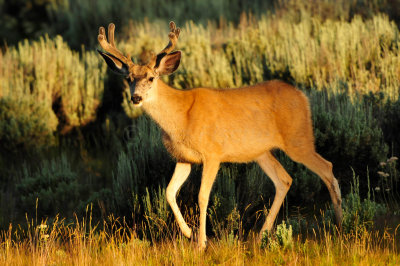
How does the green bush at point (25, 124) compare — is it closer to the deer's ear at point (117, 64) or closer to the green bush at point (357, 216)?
the deer's ear at point (117, 64)

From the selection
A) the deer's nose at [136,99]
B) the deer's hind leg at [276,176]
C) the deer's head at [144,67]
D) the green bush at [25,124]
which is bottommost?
the deer's hind leg at [276,176]

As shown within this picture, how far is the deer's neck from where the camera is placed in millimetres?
6645

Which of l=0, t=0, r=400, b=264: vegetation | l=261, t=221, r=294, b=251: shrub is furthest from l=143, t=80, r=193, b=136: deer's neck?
l=261, t=221, r=294, b=251: shrub

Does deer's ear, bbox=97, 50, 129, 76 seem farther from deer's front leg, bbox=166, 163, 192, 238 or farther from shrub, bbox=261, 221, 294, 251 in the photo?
shrub, bbox=261, 221, 294, 251

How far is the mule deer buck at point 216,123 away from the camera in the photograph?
6.61 metres

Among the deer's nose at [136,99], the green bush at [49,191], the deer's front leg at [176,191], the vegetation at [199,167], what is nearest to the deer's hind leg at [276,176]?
the vegetation at [199,167]

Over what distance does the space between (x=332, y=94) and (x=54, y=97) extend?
18.6 feet

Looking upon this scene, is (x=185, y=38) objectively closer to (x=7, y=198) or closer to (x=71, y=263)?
(x=7, y=198)

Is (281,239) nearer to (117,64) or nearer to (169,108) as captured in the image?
(169,108)

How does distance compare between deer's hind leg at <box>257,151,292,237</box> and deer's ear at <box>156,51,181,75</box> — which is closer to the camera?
deer's ear at <box>156,51,181,75</box>

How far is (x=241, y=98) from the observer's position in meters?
7.05

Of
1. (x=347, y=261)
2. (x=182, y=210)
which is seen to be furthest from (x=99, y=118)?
(x=347, y=261)

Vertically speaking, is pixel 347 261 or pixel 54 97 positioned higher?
pixel 54 97

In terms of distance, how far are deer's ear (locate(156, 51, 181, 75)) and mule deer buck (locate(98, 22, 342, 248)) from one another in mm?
11
